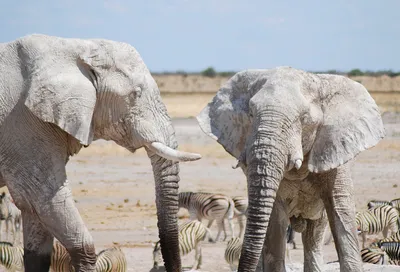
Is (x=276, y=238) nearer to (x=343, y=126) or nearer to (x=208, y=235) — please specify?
(x=343, y=126)

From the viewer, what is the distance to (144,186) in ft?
61.2

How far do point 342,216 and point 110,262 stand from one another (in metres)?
3.38

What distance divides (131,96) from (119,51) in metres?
0.32

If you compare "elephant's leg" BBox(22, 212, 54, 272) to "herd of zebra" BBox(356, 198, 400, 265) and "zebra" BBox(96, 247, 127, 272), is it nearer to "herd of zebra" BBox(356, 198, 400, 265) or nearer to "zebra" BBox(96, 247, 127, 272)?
"zebra" BBox(96, 247, 127, 272)

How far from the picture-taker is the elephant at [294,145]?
6707mm

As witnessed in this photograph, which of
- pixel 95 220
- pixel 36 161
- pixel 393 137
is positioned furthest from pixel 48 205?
pixel 393 137

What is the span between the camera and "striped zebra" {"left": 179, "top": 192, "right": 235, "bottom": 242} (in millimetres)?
14109

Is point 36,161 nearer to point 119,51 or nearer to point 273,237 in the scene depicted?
point 119,51

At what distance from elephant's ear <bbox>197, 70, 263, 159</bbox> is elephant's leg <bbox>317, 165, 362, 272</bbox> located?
2.24 ft

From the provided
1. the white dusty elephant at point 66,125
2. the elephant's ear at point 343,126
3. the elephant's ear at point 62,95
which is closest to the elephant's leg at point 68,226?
the white dusty elephant at point 66,125

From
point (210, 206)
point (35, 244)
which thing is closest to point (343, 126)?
point (35, 244)

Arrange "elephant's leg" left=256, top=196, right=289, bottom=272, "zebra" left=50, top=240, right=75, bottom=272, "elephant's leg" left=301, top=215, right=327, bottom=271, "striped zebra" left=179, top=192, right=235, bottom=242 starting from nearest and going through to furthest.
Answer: "elephant's leg" left=256, top=196, right=289, bottom=272, "elephant's leg" left=301, top=215, right=327, bottom=271, "zebra" left=50, top=240, right=75, bottom=272, "striped zebra" left=179, top=192, right=235, bottom=242

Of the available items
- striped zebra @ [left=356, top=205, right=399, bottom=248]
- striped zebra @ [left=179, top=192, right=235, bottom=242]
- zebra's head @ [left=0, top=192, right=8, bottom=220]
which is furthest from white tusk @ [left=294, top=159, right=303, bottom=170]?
zebra's head @ [left=0, top=192, right=8, bottom=220]

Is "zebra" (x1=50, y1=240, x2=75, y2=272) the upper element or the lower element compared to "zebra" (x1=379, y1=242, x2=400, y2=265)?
lower
